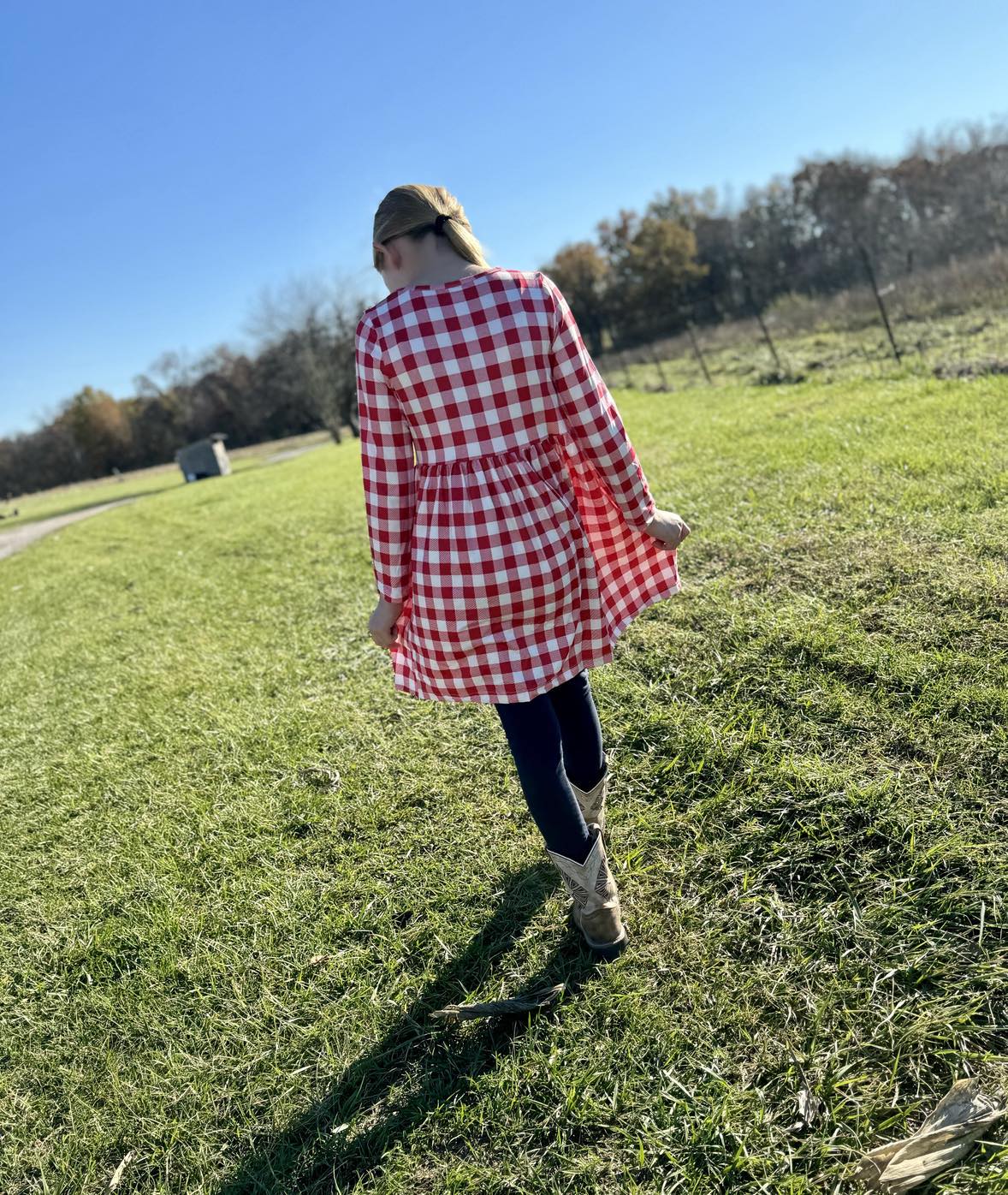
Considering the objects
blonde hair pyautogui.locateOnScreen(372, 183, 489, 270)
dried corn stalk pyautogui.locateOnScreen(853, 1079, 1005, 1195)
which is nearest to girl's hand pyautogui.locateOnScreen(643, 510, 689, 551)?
blonde hair pyautogui.locateOnScreen(372, 183, 489, 270)

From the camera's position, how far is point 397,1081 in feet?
5.26

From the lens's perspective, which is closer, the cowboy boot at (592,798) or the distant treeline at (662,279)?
the cowboy boot at (592,798)

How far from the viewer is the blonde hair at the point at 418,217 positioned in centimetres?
150

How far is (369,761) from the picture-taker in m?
2.92

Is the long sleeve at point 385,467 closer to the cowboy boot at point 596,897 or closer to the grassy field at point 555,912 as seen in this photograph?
the cowboy boot at point 596,897

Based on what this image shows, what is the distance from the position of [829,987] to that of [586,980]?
1.74ft

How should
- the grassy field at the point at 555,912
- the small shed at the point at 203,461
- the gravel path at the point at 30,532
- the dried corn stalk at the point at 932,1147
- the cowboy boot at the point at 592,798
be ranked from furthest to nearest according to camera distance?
the small shed at the point at 203,461 → the gravel path at the point at 30,532 → the cowboy boot at the point at 592,798 → the grassy field at the point at 555,912 → the dried corn stalk at the point at 932,1147

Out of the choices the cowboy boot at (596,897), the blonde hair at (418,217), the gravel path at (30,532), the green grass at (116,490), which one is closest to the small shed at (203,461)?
the green grass at (116,490)

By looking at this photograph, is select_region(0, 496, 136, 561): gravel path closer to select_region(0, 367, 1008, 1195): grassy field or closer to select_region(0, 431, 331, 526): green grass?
select_region(0, 431, 331, 526): green grass

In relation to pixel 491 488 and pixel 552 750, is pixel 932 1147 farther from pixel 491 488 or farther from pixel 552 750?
pixel 491 488

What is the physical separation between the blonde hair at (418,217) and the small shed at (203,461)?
2767 cm

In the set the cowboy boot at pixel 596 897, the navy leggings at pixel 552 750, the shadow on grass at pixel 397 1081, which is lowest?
the shadow on grass at pixel 397 1081

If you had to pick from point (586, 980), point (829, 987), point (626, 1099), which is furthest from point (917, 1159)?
point (586, 980)

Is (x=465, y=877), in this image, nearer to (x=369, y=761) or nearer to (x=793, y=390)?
(x=369, y=761)
